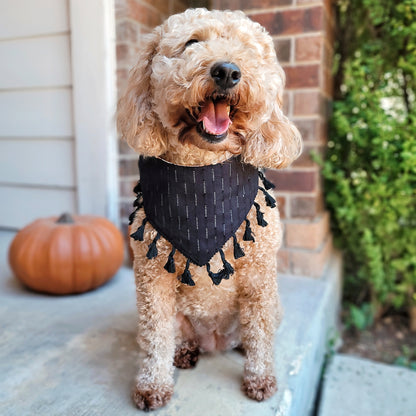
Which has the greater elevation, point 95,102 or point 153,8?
point 153,8

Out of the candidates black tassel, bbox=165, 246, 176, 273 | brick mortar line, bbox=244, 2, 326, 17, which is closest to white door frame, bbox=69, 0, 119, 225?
brick mortar line, bbox=244, 2, 326, 17

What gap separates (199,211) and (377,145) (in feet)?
4.80

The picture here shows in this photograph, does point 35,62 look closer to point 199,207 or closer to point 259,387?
point 199,207

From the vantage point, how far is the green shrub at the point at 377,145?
87.4 inches

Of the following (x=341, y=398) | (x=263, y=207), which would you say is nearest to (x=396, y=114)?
(x=263, y=207)

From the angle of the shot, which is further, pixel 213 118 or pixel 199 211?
pixel 199 211

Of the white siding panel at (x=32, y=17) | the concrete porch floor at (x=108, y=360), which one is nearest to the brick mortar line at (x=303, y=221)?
the concrete porch floor at (x=108, y=360)

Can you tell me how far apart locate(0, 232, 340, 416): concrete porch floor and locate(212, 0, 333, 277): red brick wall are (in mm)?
223

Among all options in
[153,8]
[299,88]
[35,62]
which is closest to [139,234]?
[299,88]

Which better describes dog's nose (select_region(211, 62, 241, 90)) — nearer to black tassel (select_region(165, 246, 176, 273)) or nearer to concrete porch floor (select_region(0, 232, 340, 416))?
black tassel (select_region(165, 246, 176, 273))

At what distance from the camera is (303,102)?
226 cm

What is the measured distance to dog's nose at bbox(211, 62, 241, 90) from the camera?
102 centimetres

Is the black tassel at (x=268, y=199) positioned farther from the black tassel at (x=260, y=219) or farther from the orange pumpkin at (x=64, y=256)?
the orange pumpkin at (x=64, y=256)

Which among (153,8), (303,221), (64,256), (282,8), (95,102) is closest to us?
(64,256)
